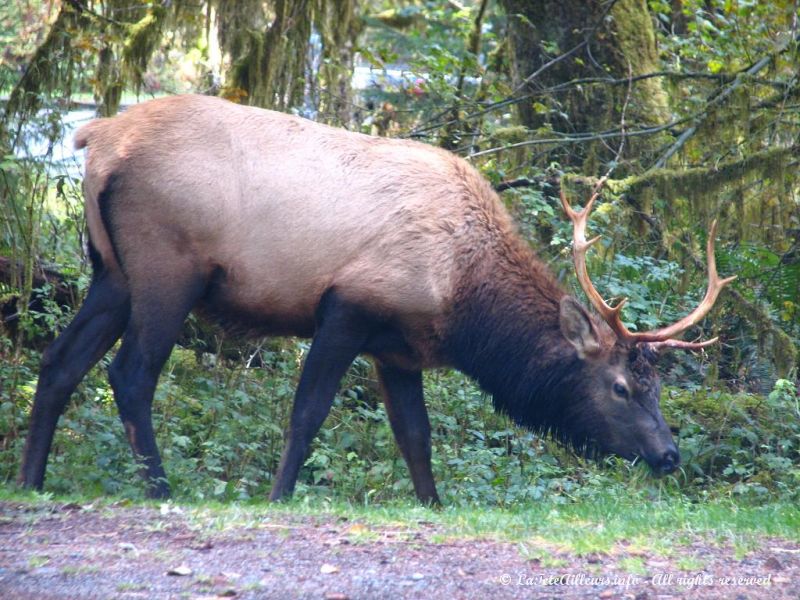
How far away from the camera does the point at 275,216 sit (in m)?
7.32

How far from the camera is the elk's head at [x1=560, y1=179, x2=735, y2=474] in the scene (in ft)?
24.4

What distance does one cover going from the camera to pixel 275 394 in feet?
30.0

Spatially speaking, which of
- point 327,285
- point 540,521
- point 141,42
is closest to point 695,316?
point 540,521

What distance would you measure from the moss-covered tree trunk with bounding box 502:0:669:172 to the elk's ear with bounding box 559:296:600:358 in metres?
3.80

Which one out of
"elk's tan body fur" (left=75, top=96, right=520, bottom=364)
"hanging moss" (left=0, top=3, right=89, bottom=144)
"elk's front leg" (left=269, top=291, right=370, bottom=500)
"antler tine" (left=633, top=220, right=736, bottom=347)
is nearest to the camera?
"elk's front leg" (left=269, top=291, right=370, bottom=500)

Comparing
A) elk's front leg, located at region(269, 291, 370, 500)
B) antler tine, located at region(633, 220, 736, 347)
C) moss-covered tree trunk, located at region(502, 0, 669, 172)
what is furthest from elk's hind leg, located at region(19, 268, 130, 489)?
moss-covered tree trunk, located at region(502, 0, 669, 172)

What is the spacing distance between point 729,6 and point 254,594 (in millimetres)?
7082

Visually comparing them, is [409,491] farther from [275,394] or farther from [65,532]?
[65,532]

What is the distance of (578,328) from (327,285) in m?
1.69

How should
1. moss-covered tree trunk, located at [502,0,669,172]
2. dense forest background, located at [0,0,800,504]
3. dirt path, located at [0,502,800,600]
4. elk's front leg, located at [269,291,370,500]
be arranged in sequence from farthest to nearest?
moss-covered tree trunk, located at [502,0,669,172]
dense forest background, located at [0,0,800,504]
elk's front leg, located at [269,291,370,500]
dirt path, located at [0,502,800,600]

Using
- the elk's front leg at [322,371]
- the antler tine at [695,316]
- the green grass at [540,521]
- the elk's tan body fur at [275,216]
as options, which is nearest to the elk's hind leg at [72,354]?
the elk's tan body fur at [275,216]

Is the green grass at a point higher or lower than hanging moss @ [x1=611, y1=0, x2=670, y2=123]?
lower

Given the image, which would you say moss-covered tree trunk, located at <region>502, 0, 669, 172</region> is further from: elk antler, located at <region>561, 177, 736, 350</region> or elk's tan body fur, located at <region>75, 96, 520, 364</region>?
elk's tan body fur, located at <region>75, 96, 520, 364</region>

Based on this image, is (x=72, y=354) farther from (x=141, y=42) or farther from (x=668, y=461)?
(x=668, y=461)
